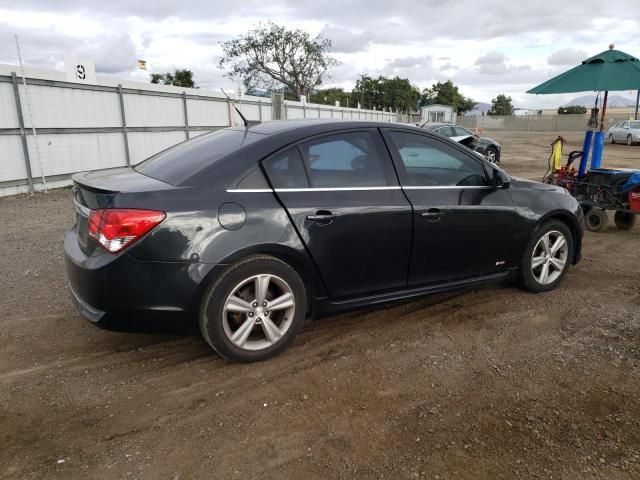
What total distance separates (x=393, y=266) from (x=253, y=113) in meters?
17.0

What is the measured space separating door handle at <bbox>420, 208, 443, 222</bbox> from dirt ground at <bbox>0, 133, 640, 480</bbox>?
846 millimetres

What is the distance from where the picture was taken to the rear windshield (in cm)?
321

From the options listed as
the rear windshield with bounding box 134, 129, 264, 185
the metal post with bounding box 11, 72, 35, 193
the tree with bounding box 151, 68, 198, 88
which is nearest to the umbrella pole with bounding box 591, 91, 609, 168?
the rear windshield with bounding box 134, 129, 264, 185

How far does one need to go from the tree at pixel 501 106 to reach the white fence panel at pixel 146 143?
9592 cm

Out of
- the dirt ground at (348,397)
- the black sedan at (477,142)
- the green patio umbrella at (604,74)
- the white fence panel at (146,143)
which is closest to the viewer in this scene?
the dirt ground at (348,397)

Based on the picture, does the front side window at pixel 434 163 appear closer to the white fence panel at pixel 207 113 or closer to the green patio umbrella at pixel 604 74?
the green patio umbrella at pixel 604 74

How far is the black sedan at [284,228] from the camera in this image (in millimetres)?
2889

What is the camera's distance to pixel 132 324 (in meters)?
2.97

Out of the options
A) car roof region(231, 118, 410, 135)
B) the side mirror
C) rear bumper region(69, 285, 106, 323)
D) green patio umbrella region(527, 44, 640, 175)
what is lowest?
rear bumper region(69, 285, 106, 323)

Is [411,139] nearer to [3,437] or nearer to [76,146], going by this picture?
[3,437]

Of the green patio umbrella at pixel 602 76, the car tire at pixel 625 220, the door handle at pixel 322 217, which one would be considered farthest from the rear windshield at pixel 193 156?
the green patio umbrella at pixel 602 76

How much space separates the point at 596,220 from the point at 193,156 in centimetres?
642

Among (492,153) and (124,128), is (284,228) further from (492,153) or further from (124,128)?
(492,153)

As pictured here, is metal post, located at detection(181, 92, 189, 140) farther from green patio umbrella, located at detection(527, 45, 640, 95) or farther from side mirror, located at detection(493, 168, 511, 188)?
side mirror, located at detection(493, 168, 511, 188)
